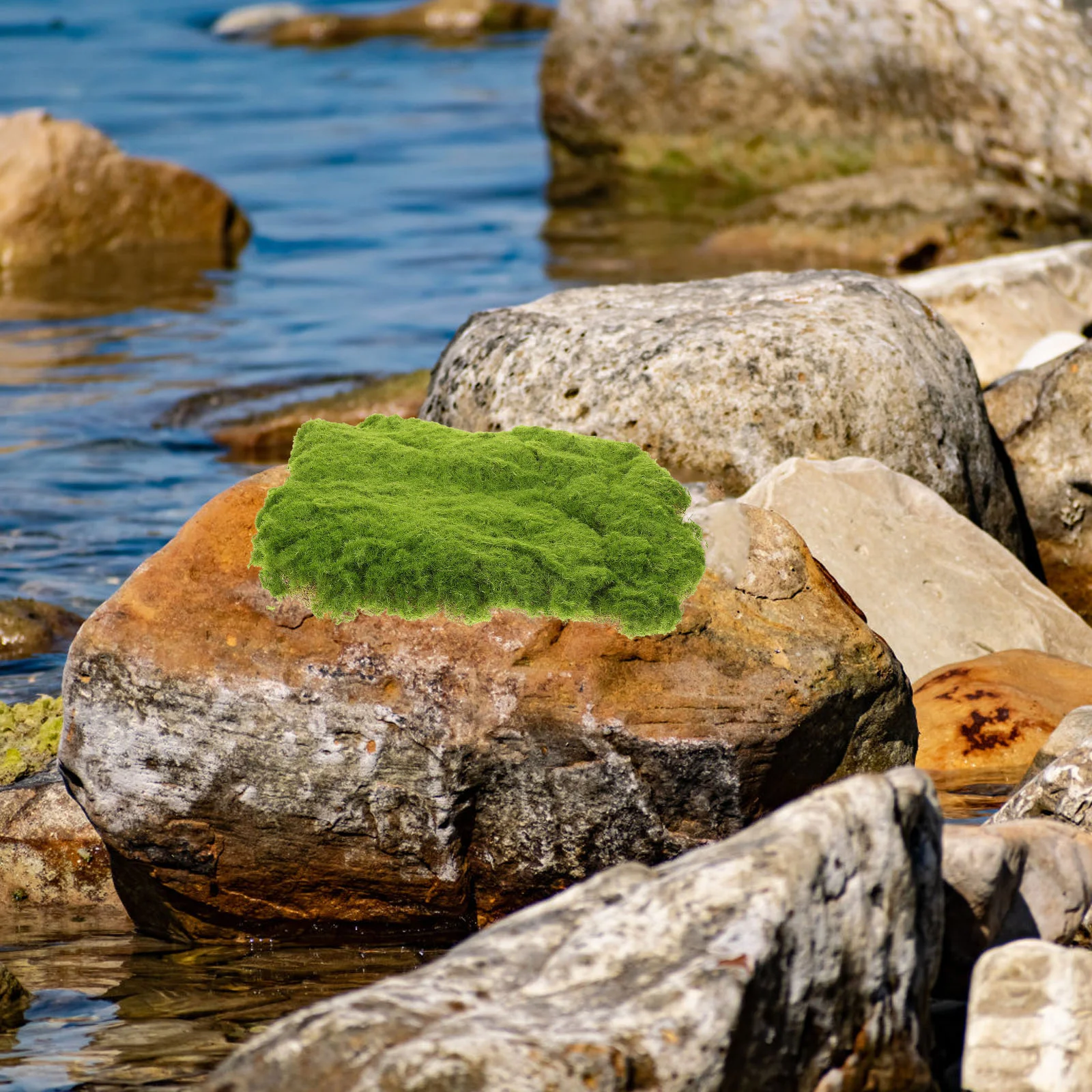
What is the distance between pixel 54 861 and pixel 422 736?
5.38 feet

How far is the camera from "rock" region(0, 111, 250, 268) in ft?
53.5

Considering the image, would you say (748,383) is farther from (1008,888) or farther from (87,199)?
(87,199)

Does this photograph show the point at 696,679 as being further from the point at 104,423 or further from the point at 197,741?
the point at 104,423

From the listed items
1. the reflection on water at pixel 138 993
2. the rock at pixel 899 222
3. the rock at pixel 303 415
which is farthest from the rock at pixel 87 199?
the reflection on water at pixel 138 993

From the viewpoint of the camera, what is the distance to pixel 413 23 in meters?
32.5

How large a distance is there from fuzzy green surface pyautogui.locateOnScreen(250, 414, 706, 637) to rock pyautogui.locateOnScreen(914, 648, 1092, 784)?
158 centimetres

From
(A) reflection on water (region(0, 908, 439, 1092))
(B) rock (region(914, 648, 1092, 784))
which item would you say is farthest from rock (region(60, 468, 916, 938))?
Result: (B) rock (region(914, 648, 1092, 784))

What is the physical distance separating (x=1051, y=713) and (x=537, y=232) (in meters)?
12.1

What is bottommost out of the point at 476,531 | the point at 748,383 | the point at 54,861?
the point at 54,861

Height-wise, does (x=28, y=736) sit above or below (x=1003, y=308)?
below

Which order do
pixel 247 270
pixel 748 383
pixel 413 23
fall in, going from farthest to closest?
1. pixel 413 23
2. pixel 247 270
3. pixel 748 383

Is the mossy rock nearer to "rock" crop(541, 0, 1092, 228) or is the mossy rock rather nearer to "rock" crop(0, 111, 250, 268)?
"rock" crop(541, 0, 1092, 228)

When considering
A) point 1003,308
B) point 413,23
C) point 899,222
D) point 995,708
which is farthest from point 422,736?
point 413,23

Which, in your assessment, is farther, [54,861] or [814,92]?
[814,92]
